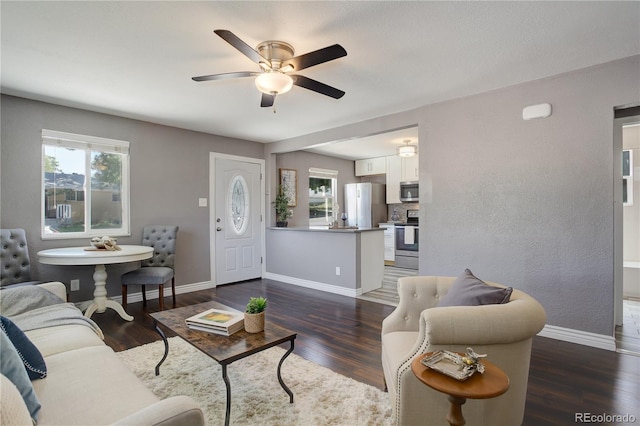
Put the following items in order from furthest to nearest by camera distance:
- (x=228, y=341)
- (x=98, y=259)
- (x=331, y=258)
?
(x=331, y=258) → (x=98, y=259) → (x=228, y=341)

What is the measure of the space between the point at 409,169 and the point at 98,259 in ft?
19.0

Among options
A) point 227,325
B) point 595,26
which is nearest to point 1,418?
point 227,325

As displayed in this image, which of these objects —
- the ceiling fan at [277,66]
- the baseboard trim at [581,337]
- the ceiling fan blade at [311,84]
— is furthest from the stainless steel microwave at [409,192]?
the ceiling fan at [277,66]

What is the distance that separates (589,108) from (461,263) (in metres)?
1.80

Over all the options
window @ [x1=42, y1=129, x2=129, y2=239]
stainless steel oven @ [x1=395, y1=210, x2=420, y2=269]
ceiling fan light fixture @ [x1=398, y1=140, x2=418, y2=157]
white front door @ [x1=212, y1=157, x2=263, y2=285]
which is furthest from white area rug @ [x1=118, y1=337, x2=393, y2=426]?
stainless steel oven @ [x1=395, y1=210, x2=420, y2=269]

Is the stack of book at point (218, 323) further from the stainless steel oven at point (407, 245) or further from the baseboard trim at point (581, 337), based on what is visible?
the stainless steel oven at point (407, 245)

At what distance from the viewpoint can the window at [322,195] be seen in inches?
278

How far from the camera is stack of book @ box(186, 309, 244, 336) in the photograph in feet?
6.33

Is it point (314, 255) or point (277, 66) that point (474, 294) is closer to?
point (277, 66)

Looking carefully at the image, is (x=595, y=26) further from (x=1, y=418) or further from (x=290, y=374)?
(x=1, y=418)

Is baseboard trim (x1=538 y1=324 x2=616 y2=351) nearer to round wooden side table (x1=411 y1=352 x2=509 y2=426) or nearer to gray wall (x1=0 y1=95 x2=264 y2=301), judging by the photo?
round wooden side table (x1=411 y1=352 x2=509 y2=426)

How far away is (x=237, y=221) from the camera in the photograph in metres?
5.41

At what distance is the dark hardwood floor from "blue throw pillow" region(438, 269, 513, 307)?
2.59ft

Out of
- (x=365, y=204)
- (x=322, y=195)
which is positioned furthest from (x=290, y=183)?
(x=365, y=204)
